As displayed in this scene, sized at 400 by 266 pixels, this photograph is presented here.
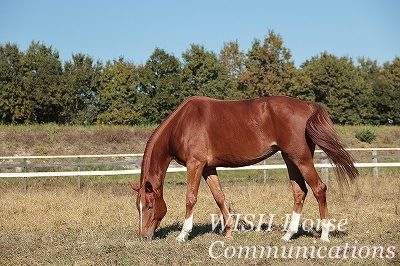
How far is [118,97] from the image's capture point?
41375mm

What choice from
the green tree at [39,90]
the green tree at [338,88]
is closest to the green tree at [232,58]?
the green tree at [338,88]

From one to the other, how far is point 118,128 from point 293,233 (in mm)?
24156

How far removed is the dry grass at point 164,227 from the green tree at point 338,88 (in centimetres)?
3382

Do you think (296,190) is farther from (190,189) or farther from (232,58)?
(232,58)

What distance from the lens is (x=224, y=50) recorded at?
5969cm

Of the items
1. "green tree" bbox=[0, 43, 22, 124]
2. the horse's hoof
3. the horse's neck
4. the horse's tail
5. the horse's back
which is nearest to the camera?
the horse's tail

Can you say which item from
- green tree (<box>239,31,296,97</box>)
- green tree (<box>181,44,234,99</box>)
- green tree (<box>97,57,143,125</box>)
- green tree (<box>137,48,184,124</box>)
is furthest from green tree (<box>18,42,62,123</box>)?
green tree (<box>239,31,296,97</box>)

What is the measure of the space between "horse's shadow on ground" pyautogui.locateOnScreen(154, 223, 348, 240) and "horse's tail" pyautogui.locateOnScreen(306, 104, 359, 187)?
994 mm

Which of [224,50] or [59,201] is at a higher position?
[224,50]

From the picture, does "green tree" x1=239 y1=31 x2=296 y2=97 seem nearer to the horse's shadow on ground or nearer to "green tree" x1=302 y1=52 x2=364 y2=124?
"green tree" x1=302 y1=52 x2=364 y2=124

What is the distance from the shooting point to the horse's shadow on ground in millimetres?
7887

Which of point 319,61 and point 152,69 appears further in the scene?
point 319,61

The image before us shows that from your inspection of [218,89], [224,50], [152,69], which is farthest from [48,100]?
[224,50]

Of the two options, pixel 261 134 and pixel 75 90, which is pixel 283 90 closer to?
pixel 75 90
